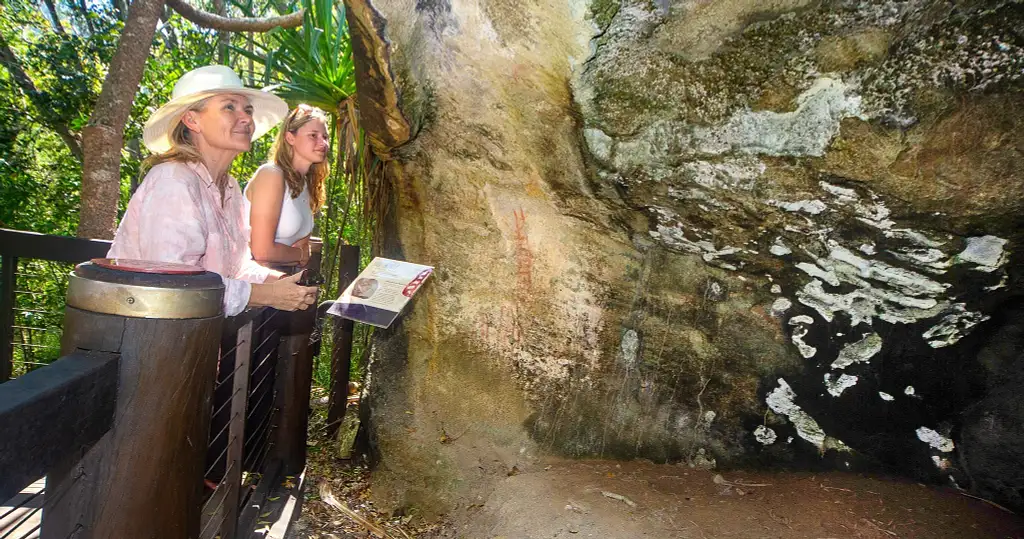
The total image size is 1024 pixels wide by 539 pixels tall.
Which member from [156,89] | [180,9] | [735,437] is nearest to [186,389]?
[735,437]

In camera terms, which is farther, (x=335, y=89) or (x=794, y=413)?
(x=335, y=89)

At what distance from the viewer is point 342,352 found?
411cm

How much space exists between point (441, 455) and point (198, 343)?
2.18 m

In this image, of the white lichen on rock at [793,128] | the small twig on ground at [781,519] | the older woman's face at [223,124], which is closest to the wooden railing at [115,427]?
the older woman's face at [223,124]

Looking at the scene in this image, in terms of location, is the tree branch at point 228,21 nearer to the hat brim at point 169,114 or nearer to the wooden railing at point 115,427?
the hat brim at point 169,114

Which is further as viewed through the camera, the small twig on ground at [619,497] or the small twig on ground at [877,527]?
the small twig on ground at [619,497]

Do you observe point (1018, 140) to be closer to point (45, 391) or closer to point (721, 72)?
point (721, 72)

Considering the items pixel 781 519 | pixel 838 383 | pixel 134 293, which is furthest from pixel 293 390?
pixel 838 383

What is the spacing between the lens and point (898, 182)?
7.50 feet

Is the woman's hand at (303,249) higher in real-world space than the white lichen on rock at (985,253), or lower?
lower

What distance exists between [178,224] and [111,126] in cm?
387

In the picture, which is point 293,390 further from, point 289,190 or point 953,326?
point 953,326

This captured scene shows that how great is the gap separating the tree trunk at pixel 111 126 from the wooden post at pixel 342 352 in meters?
2.32

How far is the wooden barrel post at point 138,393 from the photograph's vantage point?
1174 millimetres
